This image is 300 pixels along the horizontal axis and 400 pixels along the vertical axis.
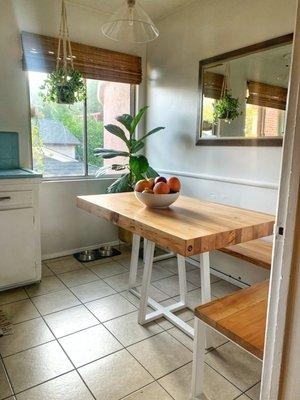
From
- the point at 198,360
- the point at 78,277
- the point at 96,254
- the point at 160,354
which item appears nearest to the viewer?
the point at 198,360

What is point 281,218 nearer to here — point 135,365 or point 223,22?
point 135,365

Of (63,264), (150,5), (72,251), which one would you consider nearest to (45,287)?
(63,264)

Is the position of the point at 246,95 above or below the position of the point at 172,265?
above

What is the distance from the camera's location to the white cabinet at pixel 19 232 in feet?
7.64

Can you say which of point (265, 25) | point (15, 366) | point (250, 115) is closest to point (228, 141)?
point (250, 115)

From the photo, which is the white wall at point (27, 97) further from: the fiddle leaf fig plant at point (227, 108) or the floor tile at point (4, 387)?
the floor tile at point (4, 387)

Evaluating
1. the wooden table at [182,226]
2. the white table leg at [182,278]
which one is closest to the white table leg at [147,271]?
the wooden table at [182,226]

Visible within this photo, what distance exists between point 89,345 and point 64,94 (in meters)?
1.92

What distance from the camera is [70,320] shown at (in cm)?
209

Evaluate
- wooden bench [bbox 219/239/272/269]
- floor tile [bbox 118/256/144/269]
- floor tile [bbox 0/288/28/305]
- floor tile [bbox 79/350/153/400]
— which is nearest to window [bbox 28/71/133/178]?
floor tile [bbox 118/256/144/269]

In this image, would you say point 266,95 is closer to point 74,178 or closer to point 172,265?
point 172,265

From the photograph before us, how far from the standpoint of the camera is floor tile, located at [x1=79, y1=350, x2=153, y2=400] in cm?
150

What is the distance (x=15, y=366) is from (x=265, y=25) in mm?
2740

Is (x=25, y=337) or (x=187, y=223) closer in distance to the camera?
(x=187, y=223)
